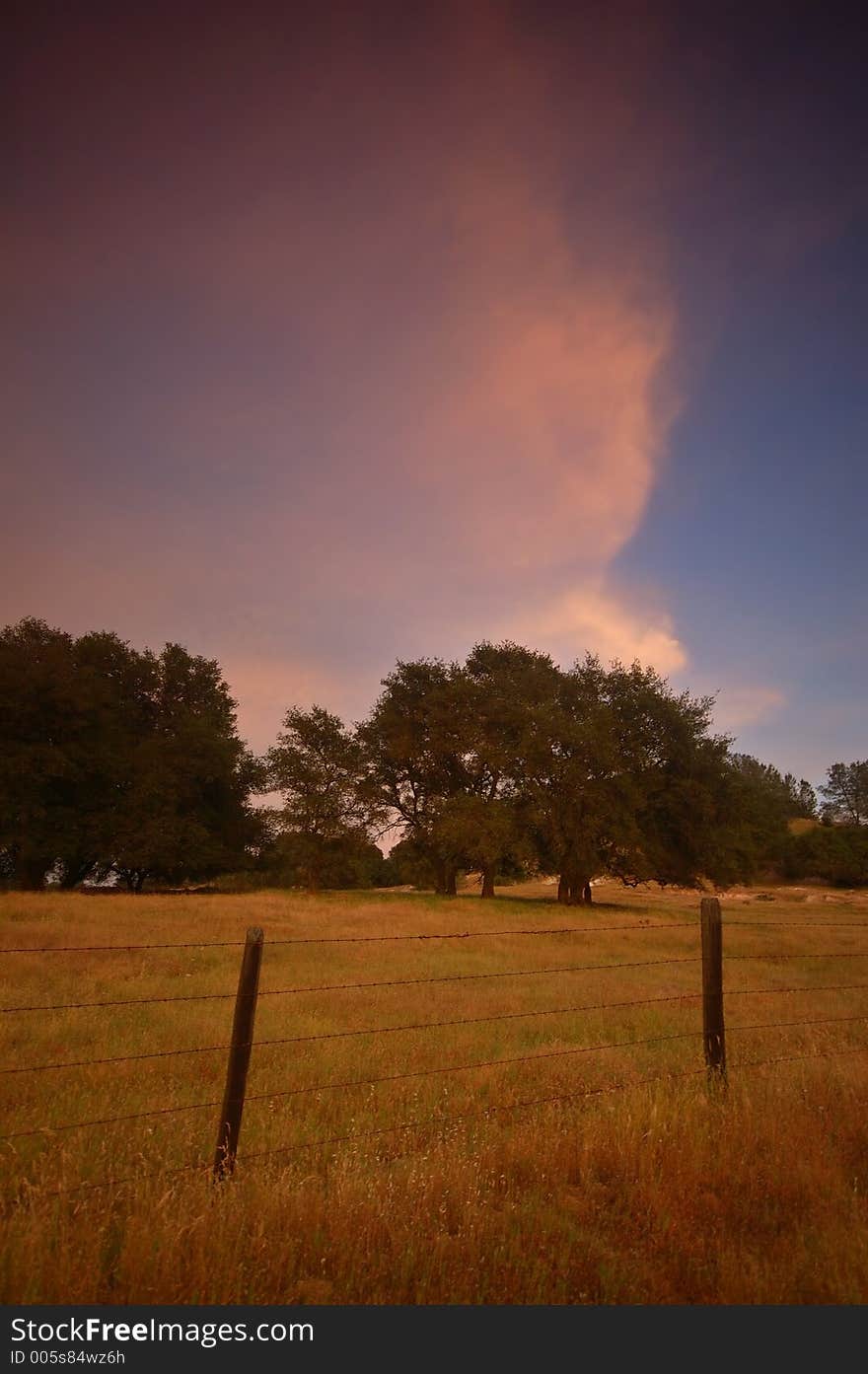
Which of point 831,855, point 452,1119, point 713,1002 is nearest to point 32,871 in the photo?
point 452,1119

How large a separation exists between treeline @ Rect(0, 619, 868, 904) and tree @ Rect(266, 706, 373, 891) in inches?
4.0

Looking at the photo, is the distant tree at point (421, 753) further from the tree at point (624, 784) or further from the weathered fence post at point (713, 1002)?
the weathered fence post at point (713, 1002)

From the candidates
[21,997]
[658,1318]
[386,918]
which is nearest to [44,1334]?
[658,1318]

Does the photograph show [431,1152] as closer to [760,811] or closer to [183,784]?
[183,784]

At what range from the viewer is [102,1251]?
3.98m

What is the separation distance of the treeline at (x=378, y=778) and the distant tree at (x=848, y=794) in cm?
9036

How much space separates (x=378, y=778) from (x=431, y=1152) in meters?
35.3

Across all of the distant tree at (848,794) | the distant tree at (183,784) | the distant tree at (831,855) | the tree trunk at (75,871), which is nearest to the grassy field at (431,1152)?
the distant tree at (183,784)

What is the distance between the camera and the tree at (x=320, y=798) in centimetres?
3891

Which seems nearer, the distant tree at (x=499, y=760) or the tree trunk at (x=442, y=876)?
the distant tree at (x=499, y=760)

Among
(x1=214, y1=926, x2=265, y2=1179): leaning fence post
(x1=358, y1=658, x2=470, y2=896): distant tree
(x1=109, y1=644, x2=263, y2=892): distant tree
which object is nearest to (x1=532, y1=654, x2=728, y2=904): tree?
(x1=358, y1=658, x2=470, y2=896): distant tree

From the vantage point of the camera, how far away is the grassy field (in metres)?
3.87

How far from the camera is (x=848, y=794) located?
118 meters

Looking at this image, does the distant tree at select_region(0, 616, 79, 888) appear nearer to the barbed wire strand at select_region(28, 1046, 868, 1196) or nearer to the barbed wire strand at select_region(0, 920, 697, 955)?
the barbed wire strand at select_region(0, 920, 697, 955)
